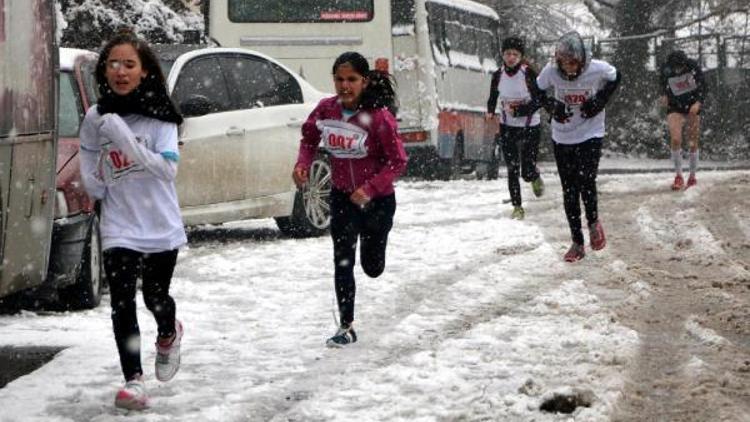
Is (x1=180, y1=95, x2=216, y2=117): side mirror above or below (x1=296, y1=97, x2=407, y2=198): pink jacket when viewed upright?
above

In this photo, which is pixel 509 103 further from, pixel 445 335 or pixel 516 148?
pixel 445 335

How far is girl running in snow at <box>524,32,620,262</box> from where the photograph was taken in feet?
36.2

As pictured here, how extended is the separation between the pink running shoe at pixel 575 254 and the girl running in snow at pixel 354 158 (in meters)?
3.52

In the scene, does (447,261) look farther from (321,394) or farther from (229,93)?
(321,394)

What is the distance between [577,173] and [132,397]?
5952 mm

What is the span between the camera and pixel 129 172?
20.6 feet

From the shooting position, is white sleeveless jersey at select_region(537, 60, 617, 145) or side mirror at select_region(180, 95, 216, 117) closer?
side mirror at select_region(180, 95, 216, 117)

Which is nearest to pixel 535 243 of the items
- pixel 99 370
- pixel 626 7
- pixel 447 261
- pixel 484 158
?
pixel 447 261

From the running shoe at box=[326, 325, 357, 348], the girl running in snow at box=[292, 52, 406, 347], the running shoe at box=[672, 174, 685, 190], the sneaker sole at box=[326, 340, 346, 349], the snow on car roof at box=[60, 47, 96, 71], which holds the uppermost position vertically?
the snow on car roof at box=[60, 47, 96, 71]

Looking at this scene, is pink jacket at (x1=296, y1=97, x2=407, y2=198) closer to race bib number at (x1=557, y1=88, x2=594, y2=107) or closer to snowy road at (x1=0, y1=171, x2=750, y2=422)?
snowy road at (x1=0, y1=171, x2=750, y2=422)

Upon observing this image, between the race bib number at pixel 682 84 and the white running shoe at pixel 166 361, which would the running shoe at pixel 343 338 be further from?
the race bib number at pixel 682 84

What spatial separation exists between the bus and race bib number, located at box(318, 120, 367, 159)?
43.2 ft

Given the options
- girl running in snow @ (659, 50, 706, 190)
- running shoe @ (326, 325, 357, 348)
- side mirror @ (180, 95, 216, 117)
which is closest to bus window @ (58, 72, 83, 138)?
side mirror @ (180, 95, 216, 117)

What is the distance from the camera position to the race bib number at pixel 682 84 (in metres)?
18.4
